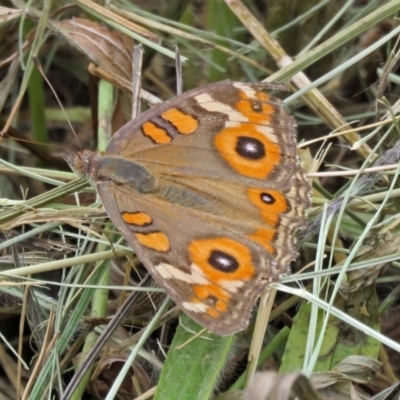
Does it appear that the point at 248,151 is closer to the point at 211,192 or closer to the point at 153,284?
the point at 211,192

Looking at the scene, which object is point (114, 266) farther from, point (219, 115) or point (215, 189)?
point (219, 115)

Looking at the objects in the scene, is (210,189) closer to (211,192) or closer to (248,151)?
(211,192)

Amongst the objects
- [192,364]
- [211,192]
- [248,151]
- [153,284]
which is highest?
[248,151]

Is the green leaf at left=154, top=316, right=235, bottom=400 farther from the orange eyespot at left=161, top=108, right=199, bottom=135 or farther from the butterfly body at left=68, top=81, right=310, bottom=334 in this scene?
the orange eyespot at left=161, top=108, right=199, bottom=135


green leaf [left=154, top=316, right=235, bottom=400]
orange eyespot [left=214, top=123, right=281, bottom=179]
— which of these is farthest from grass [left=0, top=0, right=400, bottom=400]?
orange eyespot [left=214, top=123, right=281, bottom=179]

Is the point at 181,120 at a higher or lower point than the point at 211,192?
higher

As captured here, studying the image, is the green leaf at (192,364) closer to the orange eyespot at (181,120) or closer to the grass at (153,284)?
the grass at (153,284)

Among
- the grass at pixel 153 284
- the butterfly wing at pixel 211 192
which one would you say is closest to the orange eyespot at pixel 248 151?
the butterfly wing at pixel 211 192

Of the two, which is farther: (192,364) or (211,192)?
(211,192)

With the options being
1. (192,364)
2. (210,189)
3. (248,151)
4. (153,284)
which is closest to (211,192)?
(210,189)
